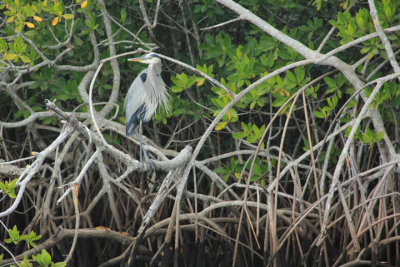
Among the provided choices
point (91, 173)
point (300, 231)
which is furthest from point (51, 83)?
point (300, 231)

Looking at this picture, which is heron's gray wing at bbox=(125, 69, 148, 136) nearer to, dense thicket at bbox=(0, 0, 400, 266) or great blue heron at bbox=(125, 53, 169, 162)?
great blue heron at bbox=(125, 53, 169, 162)

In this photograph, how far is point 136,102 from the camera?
4109 mm

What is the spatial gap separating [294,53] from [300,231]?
4.22 feet

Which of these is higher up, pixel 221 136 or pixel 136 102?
pixel 136 102

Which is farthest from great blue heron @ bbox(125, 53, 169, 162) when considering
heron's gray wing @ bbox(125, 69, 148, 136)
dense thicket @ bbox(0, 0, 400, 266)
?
dense thicket @ bbox(0, 0, 400, 266)

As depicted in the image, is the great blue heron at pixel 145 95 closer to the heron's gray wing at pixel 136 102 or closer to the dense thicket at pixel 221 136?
the heron's gray wing at pixel 136 102

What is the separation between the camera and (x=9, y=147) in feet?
16.7

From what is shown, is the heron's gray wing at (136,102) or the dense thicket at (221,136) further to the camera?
the heron's gray wing at (136,102)

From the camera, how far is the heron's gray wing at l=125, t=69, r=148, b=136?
4.09m

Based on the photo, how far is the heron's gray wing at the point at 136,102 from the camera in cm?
409

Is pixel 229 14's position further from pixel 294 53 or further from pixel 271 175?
pixel 271 175

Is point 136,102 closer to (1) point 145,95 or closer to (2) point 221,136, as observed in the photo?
(1) point 145,95

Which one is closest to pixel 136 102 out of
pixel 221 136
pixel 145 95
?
pixel 145 95

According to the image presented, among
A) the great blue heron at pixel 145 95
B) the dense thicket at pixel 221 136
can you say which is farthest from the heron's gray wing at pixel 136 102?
the dense thicket at pixel 221 136
